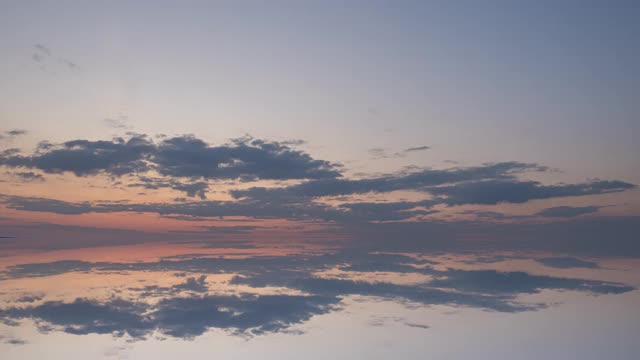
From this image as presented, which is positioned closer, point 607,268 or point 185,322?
point 185,322

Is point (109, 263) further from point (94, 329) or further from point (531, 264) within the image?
point (531, 264)

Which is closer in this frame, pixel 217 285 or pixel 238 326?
pixel 238 326

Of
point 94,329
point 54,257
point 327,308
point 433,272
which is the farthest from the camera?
point 54,257

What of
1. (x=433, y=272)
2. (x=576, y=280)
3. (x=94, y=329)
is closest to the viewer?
(x=94, y=329)

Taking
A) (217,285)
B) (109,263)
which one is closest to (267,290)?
(217,285)

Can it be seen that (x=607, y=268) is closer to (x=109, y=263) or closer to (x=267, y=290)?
(x=267, y=290)

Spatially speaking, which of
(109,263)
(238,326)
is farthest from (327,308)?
(109,263)

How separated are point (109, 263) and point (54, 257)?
9060 millimetres

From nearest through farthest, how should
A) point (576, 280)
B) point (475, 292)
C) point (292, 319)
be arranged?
point (292, 319) < point (475, 292) < point (576, 280)

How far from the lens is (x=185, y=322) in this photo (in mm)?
32500

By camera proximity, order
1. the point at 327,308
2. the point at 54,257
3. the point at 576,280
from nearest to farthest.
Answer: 1. the point at 327,308
2. the point at 576,280
3. the point at 54,257

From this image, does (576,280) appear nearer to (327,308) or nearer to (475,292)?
(475,292)

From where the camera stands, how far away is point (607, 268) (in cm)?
5281

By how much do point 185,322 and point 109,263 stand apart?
82.5ft
